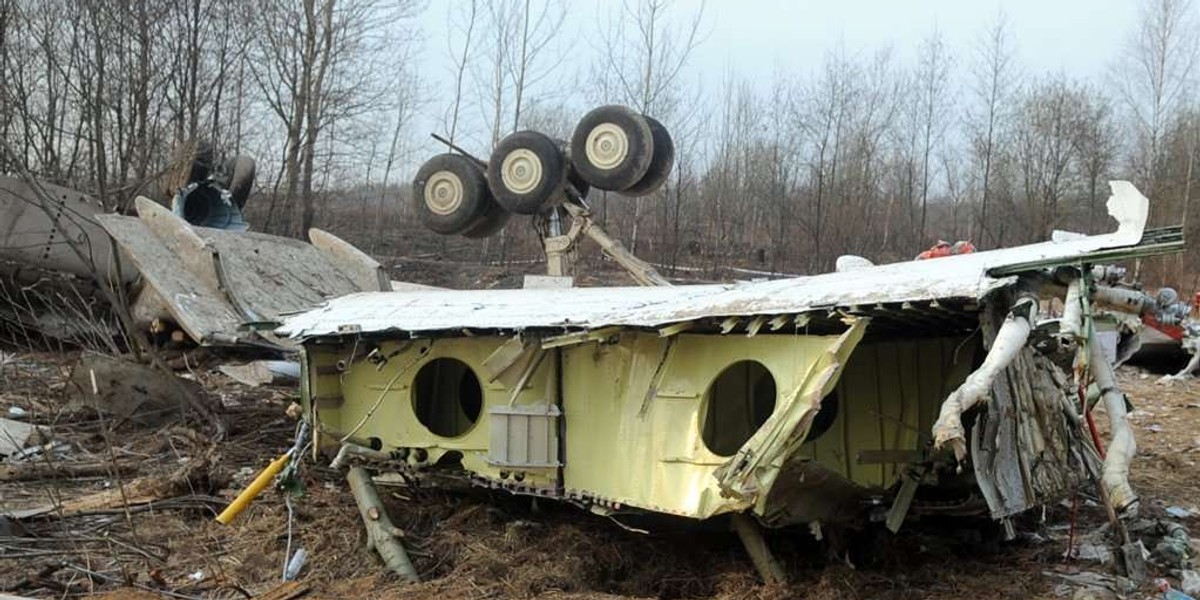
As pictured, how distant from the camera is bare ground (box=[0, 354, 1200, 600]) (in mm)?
6457

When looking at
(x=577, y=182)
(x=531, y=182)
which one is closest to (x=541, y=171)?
(x=531, y=182)

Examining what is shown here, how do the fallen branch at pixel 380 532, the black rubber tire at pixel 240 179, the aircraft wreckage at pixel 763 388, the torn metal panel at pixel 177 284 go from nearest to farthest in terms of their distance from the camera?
the aircraft wreckage at pixel 763 388, the fallen branch at pixel 380 532, the torn metal panel at pixel 177 284, the black rubber tire at pixel 240 179

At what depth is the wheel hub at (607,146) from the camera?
1140 centimetres

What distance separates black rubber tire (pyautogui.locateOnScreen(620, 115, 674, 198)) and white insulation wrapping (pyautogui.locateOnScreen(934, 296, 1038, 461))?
22.1 feet

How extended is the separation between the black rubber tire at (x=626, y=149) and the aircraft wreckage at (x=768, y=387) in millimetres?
3575

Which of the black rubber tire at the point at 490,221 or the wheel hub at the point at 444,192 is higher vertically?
the wheel hub at the point at 444,192

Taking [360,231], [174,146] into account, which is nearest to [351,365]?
[174,146]

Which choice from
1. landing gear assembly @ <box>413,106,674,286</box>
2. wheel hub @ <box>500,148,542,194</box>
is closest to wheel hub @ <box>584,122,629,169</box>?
landing gear assembly @ <box>413,106,674,286</box>

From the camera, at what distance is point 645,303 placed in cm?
693

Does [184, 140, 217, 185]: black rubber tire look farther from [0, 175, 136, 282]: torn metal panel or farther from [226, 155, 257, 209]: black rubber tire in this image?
[0, 175, 136, 282]: torn metal panel

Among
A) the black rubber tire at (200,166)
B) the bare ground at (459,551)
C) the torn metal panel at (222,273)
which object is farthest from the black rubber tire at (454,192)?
the black rubber tire at (200,166)

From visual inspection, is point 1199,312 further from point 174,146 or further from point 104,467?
point 174,146

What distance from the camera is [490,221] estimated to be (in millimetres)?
12094

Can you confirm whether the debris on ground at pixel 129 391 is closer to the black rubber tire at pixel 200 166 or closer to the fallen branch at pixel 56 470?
the fallen branch at pixel 56 470
